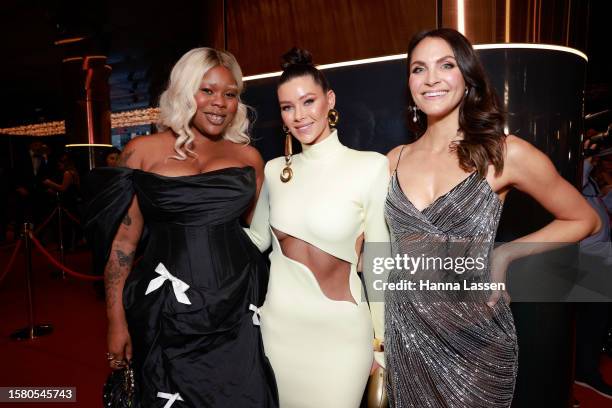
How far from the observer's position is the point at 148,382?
1844mm

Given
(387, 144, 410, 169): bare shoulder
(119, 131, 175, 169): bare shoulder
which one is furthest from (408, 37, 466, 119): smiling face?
(119, 131, 175, 169): bare shoulder

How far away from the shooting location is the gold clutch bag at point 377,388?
1.73 meters

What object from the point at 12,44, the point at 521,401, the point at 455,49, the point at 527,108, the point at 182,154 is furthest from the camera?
the point at 12,44

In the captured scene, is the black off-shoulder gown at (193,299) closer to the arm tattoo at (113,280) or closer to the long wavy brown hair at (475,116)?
the arm tattoo at (113,280)

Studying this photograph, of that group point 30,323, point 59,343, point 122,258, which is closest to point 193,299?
point 122,258

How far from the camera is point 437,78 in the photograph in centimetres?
165

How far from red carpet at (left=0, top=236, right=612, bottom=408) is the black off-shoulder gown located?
1.56 meters

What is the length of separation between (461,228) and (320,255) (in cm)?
54

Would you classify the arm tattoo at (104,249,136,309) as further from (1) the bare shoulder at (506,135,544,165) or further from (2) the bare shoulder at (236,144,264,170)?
(1) the bare shoulder at (506,135,544,165)

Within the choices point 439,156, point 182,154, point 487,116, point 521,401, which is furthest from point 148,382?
point 521,401

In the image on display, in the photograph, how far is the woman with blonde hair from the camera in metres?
1.82

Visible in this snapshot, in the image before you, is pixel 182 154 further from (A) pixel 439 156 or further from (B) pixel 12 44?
(B) pixel 12 44

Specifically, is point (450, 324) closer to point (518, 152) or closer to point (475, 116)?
point (518, 152)

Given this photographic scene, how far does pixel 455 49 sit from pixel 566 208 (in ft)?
2.36
